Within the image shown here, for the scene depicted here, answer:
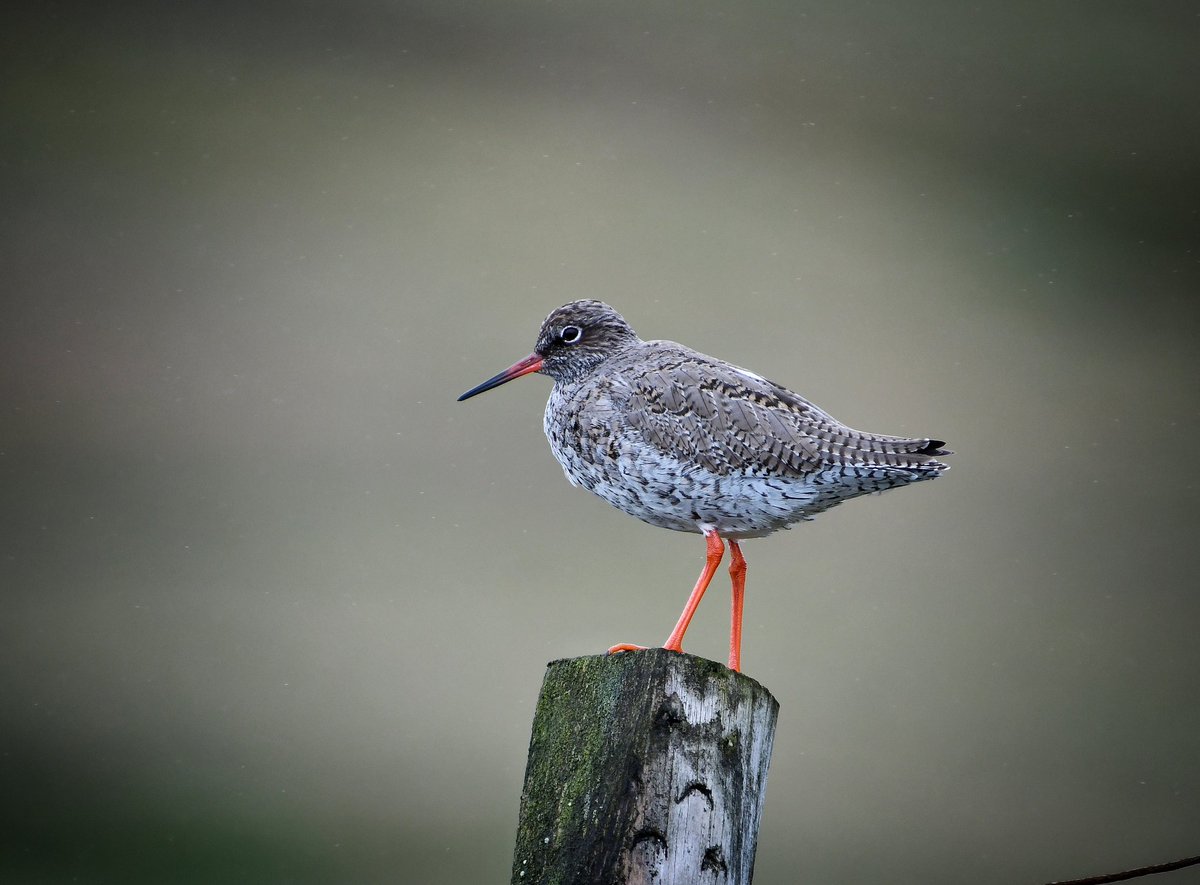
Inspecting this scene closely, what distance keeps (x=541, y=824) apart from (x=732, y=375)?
2738 mm

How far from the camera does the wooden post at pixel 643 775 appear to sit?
120 inches

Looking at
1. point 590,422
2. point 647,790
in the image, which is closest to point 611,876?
point 647,790

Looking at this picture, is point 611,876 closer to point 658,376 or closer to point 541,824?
point 541,824

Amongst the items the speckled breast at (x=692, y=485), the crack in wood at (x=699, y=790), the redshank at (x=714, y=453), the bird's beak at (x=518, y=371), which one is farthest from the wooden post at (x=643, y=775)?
the bird's beak at (x=518, y=371)

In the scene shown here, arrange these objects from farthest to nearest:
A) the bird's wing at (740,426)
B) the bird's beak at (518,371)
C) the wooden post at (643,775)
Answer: the bird's beak at (518,371) → the bird's wing at (740,426) → the wooden post at (643,775)

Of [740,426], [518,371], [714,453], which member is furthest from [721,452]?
[518,371]

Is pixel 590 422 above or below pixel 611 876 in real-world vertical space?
above

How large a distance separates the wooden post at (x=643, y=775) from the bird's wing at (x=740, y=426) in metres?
1.68

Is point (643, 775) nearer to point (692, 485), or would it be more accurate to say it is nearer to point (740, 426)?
point (692, 485)

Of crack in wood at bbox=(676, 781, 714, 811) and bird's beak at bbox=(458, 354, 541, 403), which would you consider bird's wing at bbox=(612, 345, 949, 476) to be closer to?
bird's beak at bbox=(458, 354, 541, 403)

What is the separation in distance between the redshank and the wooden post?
4.73 ft

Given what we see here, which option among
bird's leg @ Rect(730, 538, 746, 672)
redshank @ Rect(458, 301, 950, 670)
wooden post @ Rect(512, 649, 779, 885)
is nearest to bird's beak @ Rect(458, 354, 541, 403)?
redshank @ Rect(458, 301, 950, 670)

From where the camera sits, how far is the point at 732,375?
530cm

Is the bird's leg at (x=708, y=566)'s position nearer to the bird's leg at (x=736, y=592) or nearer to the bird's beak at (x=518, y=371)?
the bird's leg at (x=736, y=592)
